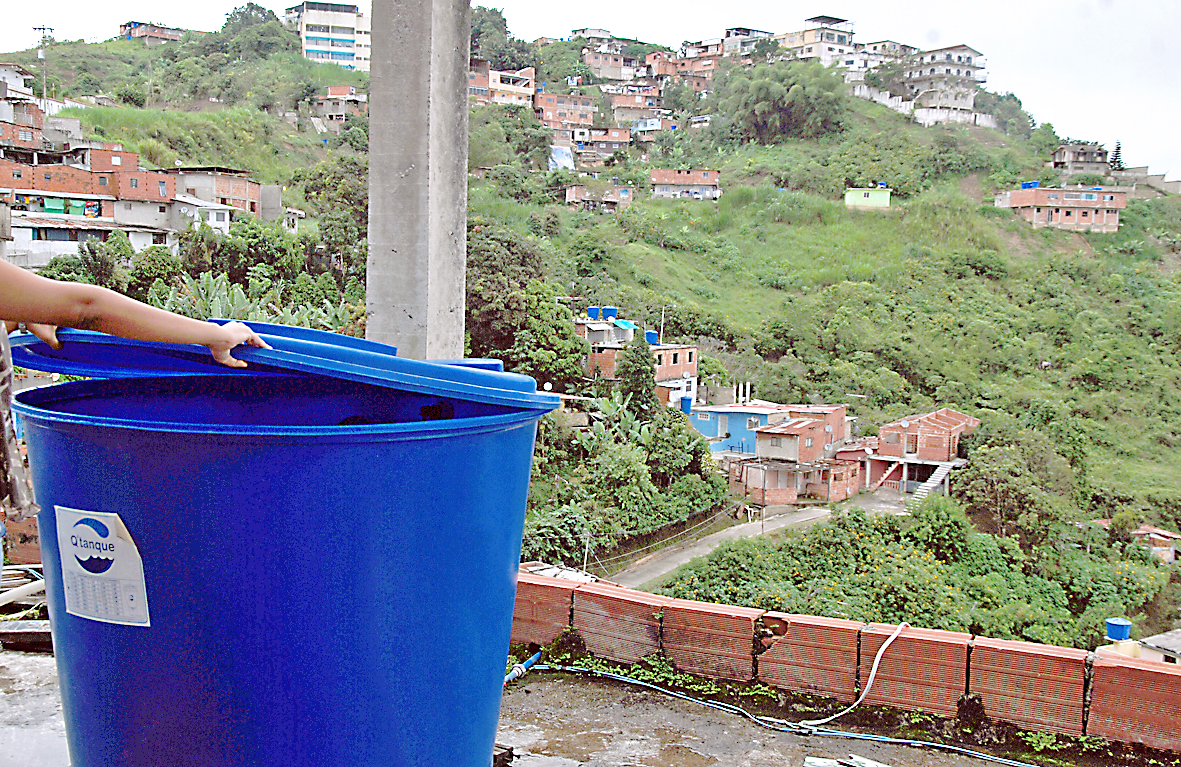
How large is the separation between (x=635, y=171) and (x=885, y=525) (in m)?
29.8

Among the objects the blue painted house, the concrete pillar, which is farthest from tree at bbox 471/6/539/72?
the concrete pillar

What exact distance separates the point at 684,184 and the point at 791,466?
2339cm

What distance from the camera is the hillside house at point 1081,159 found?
39.2m

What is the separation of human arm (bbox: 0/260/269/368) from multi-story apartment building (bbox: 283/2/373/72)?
46640 millimetres

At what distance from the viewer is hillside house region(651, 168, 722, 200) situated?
117ft

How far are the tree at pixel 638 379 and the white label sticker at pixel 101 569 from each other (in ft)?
41.6

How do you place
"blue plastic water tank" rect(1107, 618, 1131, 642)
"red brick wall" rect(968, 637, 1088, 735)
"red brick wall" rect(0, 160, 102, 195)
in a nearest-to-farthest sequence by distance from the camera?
"red brick wall" rect(968, 637, 1088, 735) < "blue plastic water tank" rect(1107, 618, 1131, 642) < "red brick wall" rect(0, 160, 102, 195)

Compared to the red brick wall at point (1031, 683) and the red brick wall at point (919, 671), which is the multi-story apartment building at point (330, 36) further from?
the red brick wall at point (1031, 683)

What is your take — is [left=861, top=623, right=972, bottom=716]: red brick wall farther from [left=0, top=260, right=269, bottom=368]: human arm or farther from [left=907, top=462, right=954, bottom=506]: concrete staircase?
[left=907, top=462, right=954, bottom=506]: concrete staircase

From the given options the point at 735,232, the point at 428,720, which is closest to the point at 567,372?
the point at 428,720

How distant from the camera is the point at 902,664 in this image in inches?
67.5

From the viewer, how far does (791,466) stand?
1441 centimetres

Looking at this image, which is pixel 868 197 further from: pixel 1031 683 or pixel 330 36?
pixel 1031 683

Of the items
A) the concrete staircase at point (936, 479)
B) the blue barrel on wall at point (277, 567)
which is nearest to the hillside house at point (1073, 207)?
the concrete staircase at point (936, 479)
